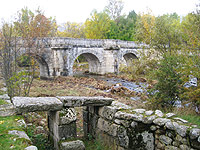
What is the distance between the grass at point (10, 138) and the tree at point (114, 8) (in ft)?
137

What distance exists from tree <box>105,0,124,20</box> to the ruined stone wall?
4109 cm

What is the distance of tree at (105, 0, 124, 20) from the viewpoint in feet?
143

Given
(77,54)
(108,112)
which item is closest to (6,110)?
(108,112)

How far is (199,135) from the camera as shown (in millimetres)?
3137

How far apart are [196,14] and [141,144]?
6.51 m

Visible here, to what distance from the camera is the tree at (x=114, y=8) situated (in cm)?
4356

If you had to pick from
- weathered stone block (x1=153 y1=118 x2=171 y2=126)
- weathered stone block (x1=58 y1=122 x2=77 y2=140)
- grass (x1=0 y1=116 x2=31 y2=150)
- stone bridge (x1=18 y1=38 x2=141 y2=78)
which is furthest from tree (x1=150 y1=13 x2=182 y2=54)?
stone bridge (x1=18 y1=38 x2=141 y2=78)

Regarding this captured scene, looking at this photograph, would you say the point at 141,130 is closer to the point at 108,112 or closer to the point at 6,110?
the point at 108,112

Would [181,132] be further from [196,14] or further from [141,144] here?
[196,14]

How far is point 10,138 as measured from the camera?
376cm

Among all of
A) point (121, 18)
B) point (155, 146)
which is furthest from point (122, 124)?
point (121, 18)

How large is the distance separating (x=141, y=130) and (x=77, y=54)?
18.3 m

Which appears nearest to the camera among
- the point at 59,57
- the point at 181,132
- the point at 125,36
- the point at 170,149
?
the point at 181,132

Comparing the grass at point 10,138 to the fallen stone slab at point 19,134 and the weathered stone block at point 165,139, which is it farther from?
the weathered stone block at point 165,139
